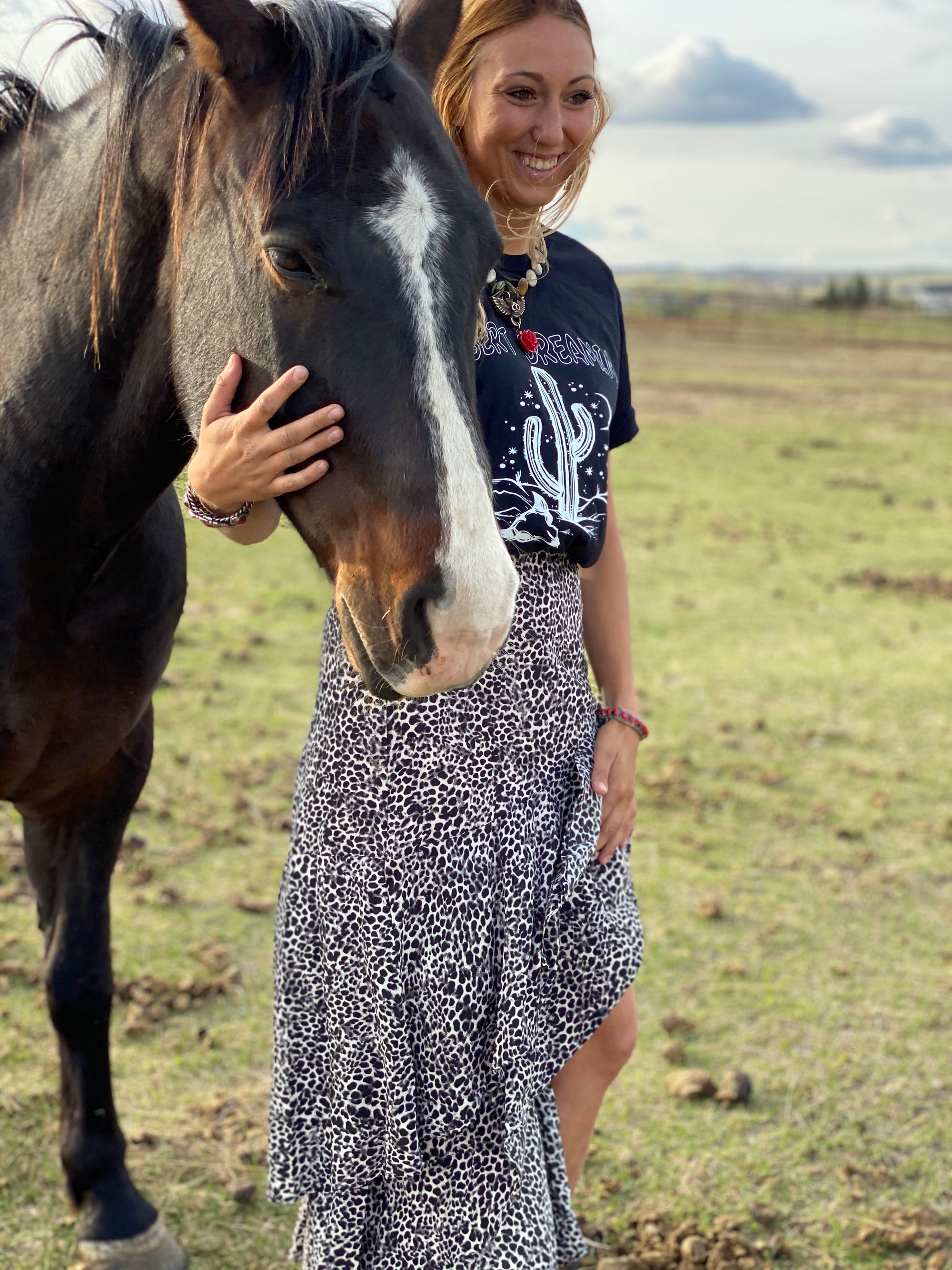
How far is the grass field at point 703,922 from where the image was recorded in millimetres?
2707

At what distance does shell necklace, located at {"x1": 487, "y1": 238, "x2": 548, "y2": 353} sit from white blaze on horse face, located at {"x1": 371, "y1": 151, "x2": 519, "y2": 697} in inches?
21.5

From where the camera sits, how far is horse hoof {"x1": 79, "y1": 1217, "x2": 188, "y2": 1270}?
243 cm

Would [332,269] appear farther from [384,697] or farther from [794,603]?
[794,603]

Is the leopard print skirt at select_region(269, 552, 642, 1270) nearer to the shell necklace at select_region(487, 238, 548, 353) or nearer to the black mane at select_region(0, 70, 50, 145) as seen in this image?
the shell necklace at select_region(487, 238, 548, 353)

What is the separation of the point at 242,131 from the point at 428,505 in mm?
565

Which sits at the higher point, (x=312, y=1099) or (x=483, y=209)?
(x=483, y=209)

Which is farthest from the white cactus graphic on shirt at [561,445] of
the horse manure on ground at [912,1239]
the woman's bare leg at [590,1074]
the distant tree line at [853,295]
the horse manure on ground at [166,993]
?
the distant tree line at [853,295]

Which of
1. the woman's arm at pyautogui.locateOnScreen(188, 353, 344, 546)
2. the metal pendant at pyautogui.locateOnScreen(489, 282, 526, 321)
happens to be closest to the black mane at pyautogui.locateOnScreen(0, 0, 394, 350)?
the woman's arm at pyautogui.locateOnScreen(188, 353, 344, 546)

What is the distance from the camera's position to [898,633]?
273 inches

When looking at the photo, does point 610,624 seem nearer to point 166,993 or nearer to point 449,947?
point 449,947

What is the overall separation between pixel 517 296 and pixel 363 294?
26.8 inches

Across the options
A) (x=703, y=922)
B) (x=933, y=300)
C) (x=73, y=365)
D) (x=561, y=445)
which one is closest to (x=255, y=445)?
(x=73, y=365)

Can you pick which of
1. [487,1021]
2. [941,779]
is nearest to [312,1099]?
[487,1021]

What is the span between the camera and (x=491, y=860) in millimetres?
1936
